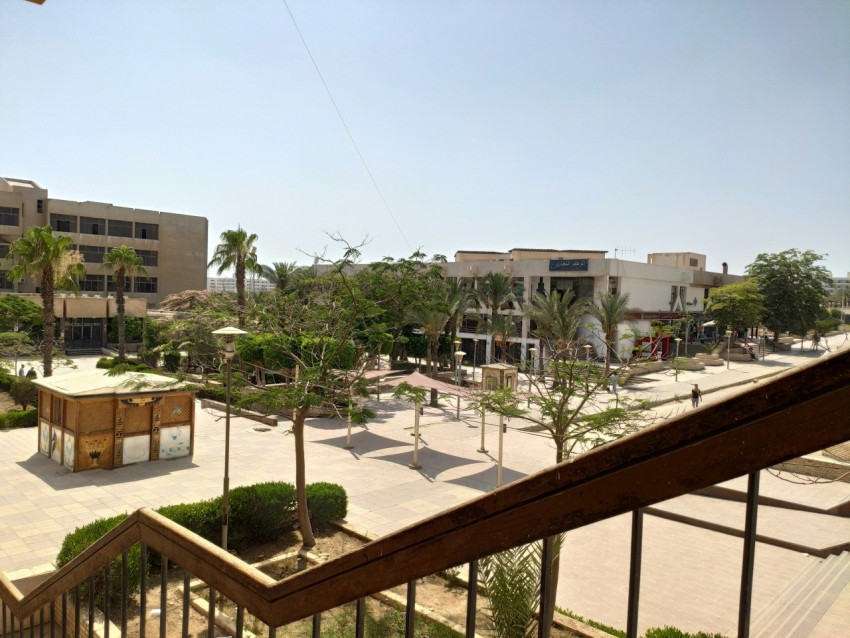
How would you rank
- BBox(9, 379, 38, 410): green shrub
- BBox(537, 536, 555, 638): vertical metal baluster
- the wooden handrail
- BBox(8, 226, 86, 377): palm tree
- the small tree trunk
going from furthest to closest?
BBox(8, 226, 86, 377): palm tree < BBox(9, 379, 38, 410): green shrub < the small tree trunk < BBox(537, 536, 555, 638): vertical metal baluster < the wooden handrail

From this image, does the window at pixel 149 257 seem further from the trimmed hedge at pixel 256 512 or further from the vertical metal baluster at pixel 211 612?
the vertical metal baluster at pixel 211 612

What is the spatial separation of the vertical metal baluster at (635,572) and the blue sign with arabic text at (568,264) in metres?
39.4

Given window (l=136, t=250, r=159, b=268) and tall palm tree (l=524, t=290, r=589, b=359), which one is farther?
window (l=136, t=250, r=159, b=268)

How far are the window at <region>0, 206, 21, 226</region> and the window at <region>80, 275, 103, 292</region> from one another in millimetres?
6407

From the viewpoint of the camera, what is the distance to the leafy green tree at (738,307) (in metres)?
45.0

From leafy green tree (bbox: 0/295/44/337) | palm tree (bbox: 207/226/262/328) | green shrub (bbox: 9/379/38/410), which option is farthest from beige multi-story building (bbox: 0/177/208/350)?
green shrub (bbox: 9/379/38/410)

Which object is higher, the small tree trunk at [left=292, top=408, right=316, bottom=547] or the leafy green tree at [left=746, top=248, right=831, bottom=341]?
the leafy green tree at [left=746, top=248, right=831, bottom=341]

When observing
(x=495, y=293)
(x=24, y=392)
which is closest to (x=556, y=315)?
(x=495, y=293)

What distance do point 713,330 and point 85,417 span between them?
56858 millimetres

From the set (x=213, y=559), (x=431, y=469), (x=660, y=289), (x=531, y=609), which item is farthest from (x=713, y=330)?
(x=213, y=559)

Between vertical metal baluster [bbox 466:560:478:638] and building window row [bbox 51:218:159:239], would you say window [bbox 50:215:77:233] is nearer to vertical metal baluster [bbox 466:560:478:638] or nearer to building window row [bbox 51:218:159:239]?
building window row [bbox 51:218:159:239]

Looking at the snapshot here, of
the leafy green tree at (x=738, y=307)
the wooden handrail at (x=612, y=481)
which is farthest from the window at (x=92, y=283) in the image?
the wooden handrail at (x=612, y=481)

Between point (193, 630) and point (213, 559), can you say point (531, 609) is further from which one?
point (213, 559)

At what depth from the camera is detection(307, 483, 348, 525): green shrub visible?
1102 centimetres
